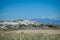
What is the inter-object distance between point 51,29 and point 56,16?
0.94 feet

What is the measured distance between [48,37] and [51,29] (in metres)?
0.18

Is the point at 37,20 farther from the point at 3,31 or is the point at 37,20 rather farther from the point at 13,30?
the point at 3,31

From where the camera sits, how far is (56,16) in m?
2.31

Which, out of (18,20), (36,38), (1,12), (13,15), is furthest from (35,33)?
(1,12)

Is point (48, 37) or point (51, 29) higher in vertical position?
point (51, 29)

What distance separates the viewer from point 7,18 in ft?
7.56

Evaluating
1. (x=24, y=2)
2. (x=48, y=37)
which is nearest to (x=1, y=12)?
(x=24, y=2)

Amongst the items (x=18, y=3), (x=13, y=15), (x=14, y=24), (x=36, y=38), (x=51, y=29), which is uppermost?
(x=18, y=3)

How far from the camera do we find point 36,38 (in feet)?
7.19

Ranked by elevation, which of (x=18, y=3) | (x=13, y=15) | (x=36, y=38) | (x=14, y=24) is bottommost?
(x=36, y=38)

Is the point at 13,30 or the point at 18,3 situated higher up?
the point at 18,3

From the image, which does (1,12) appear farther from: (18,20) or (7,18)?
(18,20)

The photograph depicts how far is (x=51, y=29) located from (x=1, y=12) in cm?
107

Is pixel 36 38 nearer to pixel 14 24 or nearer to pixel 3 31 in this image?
pixel 14 24
